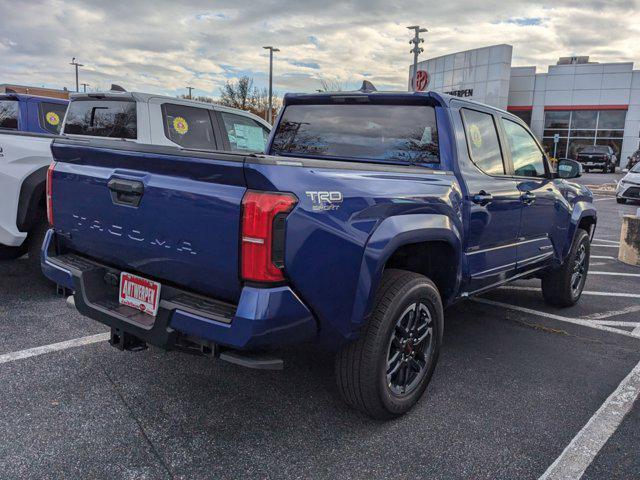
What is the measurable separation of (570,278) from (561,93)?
130 feet

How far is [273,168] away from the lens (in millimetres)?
2170

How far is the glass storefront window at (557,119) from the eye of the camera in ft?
131

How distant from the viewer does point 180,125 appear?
6.21 m

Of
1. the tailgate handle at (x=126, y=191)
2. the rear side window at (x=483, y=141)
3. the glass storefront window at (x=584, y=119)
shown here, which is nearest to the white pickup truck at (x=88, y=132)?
the tailgate handle at (x=126, y=191)

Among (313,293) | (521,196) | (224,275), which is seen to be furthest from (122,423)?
(521,196)

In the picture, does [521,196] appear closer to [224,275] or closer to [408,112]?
[408,112]

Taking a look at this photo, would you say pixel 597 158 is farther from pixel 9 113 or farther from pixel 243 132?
pixel 9 113

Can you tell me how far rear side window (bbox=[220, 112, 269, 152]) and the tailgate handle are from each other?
13.8 feet

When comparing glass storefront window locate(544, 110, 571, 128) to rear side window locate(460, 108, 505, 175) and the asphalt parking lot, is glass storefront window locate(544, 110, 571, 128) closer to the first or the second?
the asphalt parking lot

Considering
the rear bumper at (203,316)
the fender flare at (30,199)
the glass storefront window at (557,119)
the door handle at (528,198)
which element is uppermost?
the glass storefront window at (557,119)

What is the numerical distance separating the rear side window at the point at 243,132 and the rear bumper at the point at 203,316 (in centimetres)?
420

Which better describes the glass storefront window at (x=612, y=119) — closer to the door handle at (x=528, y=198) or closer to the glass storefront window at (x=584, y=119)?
the glass storefront window at (x=584, y=119)

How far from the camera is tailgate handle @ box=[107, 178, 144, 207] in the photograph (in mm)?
2533

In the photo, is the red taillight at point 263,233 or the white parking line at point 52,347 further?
the white parking line at point 52,347
